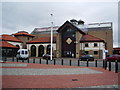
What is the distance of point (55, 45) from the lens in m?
51.6

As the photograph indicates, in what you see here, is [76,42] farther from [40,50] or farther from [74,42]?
[40,50]

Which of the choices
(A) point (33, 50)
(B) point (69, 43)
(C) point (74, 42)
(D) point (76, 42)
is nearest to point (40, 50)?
(A) point (33, 50)

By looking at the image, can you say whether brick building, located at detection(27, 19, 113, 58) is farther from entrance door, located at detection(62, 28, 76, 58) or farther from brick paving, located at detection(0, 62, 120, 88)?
brick paving, located at detection(0, 62, 120, 88)

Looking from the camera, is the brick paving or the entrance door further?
the entrance door

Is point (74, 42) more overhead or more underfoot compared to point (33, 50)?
more overhead

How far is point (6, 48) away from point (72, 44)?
21.1 m

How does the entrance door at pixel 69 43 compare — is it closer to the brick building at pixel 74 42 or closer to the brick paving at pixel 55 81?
the brick building at pixel 74 42

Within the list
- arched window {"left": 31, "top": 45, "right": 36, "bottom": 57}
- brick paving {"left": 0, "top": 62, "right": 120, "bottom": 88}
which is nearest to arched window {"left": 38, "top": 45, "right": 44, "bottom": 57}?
arched window {"left": 31, "top": 45, "right": 36, "bottom": 57}

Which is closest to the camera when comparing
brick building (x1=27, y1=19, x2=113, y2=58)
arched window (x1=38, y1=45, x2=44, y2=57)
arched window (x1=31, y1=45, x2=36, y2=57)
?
brick building (x1=27, y1=19, x2=113, y2=58)

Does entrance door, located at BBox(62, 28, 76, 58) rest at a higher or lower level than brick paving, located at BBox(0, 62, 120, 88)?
higher

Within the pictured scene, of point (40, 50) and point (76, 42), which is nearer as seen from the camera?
point (76, 42)

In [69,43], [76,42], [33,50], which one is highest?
[76,42]

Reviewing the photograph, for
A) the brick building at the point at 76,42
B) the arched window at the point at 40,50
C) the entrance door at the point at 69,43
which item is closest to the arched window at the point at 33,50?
the brick building at the point at 76,42

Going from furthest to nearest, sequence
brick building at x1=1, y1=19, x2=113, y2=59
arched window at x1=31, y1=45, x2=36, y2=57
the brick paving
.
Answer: arched window at x1=31, y1=45, x2=36, y2=57 → brick building at x1=1, y1=19, x2=113, y2=59 → the brick paving
